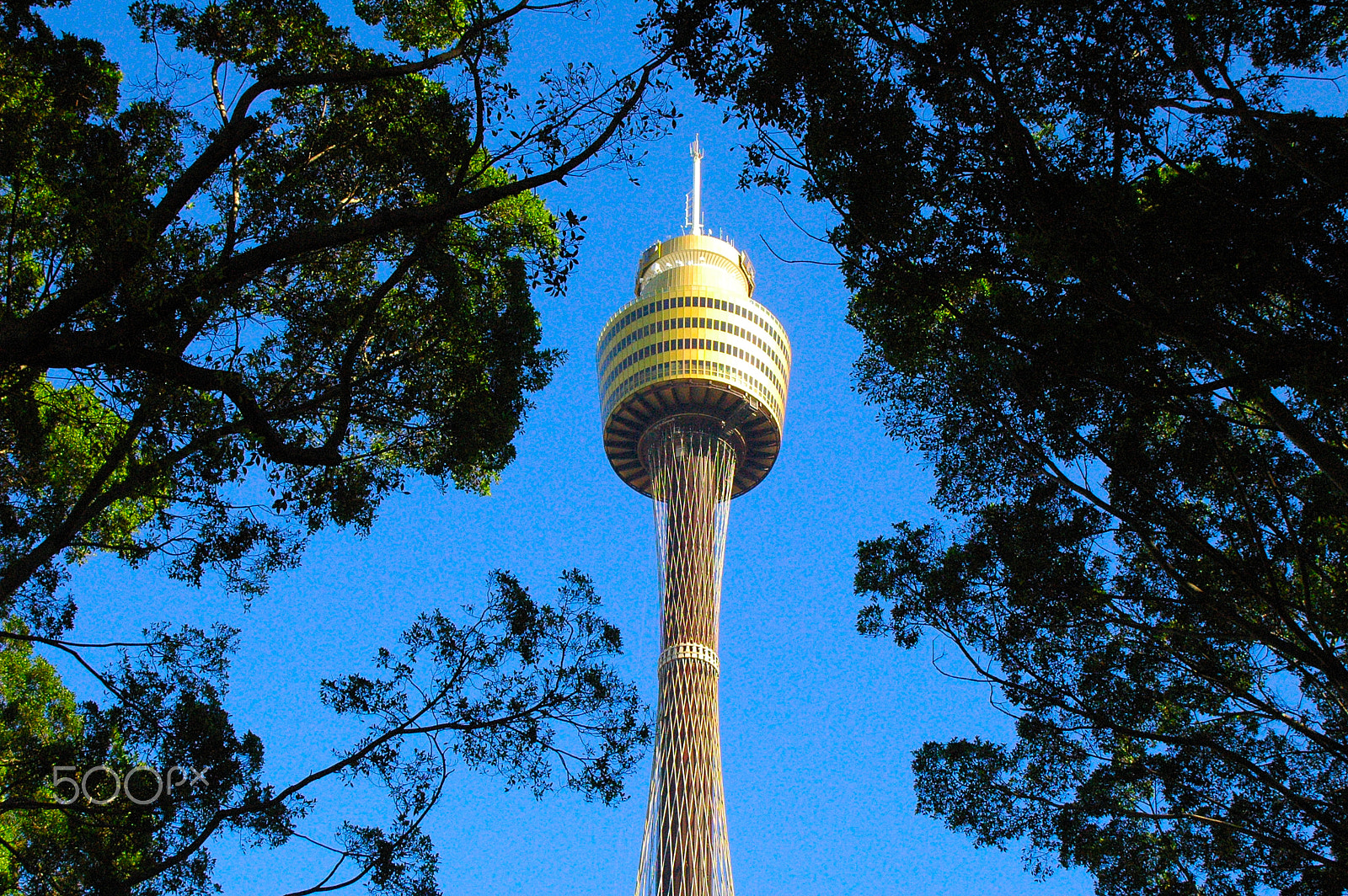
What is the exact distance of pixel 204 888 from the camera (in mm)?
10312

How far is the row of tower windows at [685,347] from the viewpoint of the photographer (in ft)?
186

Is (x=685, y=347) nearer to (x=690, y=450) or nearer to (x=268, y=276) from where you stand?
(x=690, y=450)

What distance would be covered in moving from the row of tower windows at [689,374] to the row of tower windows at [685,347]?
63cm

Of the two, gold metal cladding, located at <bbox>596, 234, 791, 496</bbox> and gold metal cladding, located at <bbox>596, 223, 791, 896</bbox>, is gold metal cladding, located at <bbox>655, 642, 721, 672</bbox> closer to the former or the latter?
gold metal cladding, located at <bbox>596, 223, 791, 896</bbox>

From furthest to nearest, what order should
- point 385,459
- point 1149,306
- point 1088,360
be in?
point 385,459 → point 1088,360 → point 1149,306

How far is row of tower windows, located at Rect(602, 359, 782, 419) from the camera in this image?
185 feet

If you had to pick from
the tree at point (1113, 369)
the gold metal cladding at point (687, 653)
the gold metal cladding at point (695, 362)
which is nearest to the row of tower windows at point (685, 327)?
the gold metal cladding at point (695, 362)

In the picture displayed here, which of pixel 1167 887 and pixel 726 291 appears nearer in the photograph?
pixel 1167 887

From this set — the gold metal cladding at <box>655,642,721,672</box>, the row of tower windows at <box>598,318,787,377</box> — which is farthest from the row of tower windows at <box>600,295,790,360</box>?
the gold metal cladding at <box>655,642,721,672</box>

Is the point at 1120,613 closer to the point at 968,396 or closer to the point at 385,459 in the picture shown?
the point at 968,396

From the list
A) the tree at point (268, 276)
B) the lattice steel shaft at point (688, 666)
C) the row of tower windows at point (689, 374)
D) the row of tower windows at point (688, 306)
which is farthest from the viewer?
the row of tower windows at point (688, 306)

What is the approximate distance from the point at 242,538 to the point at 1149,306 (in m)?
8.05

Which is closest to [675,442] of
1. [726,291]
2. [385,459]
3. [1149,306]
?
[726,291]

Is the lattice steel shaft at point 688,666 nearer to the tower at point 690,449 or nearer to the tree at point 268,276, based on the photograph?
the tower at point 690,449
